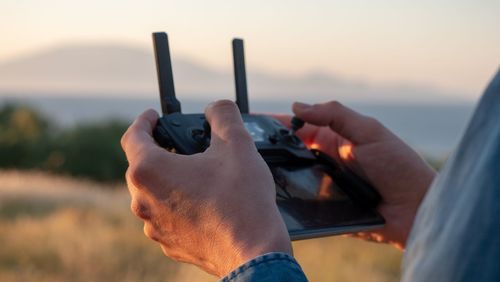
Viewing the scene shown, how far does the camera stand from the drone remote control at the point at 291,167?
1182 mm

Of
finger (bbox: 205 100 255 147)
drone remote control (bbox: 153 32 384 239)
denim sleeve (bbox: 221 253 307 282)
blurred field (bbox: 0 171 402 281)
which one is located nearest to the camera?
denim sleeve (bbox: 221 253 307 282)

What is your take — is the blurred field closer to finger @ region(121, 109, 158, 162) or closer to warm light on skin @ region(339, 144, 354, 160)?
warm light on skin @ region(339, 144, 354, 160)

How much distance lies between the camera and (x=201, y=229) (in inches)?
37.6

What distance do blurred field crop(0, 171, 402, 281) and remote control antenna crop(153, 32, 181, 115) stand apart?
9.53 ft

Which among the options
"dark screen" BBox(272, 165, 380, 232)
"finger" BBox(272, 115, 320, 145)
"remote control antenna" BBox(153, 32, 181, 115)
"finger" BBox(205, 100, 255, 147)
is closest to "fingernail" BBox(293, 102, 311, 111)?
"finger" BBox(272, 115, 320, 145)

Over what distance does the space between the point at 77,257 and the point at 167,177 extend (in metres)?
3.72

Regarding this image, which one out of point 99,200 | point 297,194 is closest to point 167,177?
point 297,194

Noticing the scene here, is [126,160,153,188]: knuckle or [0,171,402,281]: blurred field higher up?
[126,160,153,188]: knuckle

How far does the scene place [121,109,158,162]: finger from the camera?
42.3 inches

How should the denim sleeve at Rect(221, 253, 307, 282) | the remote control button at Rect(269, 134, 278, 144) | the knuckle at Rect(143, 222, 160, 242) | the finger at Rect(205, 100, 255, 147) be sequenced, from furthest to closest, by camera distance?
1. the remote control button at Rect(269, 134, 278, 144)
2. the knuckle at Rect(143, 222, 160, 242)
3. the finger at Rect(205, 100, 255, 147)
4. the denim sleeve at Rect(221, 253, 307, 282)

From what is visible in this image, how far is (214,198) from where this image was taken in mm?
931

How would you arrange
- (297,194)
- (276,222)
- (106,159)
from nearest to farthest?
(276,222) < (297,194) < (106,159)

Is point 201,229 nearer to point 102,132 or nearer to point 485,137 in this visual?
point 485,137

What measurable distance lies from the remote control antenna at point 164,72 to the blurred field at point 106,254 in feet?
9.53
